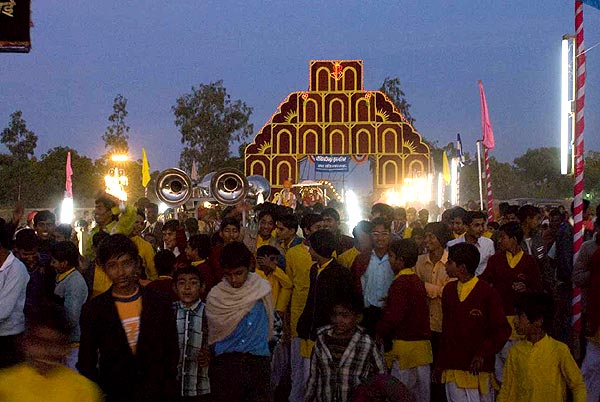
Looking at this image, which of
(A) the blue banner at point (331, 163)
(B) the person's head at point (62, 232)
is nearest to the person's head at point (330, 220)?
(B) the person's head at point (62, 232)

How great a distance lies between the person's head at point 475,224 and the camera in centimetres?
1009

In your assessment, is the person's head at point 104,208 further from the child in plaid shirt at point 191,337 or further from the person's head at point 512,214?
the person's head at point 512,214

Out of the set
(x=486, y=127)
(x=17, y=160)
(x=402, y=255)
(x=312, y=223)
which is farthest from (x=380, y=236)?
(x=17, y=160)

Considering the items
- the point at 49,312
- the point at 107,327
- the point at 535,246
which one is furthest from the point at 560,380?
the point at 535,246

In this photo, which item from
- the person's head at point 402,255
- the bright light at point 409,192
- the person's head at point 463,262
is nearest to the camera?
the person's head at point 463,262

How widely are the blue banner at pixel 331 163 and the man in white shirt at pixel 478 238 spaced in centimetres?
3320

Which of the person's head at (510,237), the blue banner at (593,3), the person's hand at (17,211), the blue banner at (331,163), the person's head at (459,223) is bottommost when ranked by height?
the person's head at (510,237)

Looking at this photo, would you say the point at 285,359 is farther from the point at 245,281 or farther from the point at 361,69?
the point at 361,69

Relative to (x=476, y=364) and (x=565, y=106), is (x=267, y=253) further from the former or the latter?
(x=565, y=106)

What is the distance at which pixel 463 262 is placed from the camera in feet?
22.1

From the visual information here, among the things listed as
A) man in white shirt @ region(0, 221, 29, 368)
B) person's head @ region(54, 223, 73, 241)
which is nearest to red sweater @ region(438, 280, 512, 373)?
man in white shirt @ region(0, 221, 29, 368)

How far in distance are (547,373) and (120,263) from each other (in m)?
2.83

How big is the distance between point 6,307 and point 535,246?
6.51 metres

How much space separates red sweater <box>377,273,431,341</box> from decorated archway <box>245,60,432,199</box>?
3755cm
